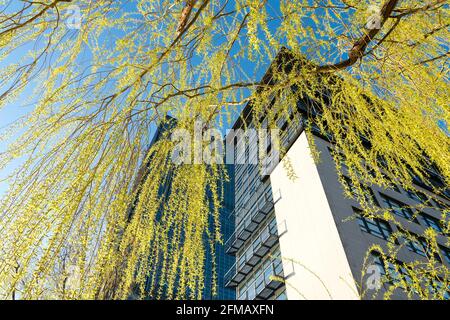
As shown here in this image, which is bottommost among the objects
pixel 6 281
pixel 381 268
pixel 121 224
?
pixel 6 281

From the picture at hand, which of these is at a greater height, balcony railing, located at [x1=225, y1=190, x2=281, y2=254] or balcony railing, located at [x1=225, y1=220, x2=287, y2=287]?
balcony railing, located at [x1=225, y1=190, x2=281, y2=254]

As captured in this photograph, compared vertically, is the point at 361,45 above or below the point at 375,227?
below

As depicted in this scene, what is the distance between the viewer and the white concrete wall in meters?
8.27

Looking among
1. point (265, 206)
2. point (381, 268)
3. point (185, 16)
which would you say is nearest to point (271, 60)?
point (185, 16)

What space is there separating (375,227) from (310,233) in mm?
2233

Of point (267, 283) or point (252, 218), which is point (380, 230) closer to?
point (267, 283)

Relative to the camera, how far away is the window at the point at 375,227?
10144mm

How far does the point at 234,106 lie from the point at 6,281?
1.70 m

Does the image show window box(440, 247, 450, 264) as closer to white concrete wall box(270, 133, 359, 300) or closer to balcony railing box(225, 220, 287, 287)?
white concrete wall box(270, 133, 359, 300)

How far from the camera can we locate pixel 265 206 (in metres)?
13.9

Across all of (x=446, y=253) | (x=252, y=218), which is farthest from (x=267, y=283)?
(x=446, y=253)

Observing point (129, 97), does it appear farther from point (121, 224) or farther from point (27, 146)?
point (121, 224)

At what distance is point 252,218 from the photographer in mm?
14531

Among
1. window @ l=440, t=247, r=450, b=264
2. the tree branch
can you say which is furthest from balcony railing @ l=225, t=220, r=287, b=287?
the tree branch
